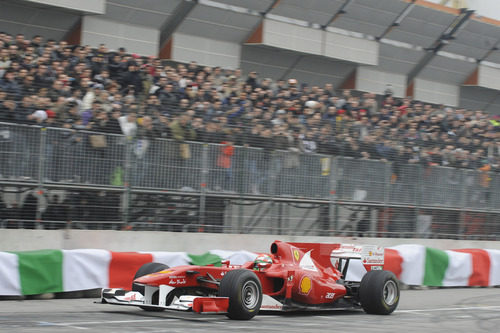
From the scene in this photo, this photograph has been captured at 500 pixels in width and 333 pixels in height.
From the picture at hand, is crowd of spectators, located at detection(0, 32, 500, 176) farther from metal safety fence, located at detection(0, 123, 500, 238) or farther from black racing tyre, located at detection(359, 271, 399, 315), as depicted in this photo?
black racing tyre, located at detection(359, 271, 399, 315)

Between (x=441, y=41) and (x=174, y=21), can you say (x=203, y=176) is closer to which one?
(x=174, y=21)

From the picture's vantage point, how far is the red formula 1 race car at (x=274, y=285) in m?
9.66

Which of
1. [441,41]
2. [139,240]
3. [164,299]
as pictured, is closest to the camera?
[164,299]

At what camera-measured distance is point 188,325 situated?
9.03 meters

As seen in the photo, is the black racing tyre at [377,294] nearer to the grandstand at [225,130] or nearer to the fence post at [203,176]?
the fence post at [203,176]

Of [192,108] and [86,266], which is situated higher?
[192,108]

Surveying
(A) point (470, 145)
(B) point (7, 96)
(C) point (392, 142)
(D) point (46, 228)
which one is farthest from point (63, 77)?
(A) point (470, 145)

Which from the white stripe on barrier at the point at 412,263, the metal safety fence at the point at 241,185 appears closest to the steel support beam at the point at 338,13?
the metal safety fence at the point at 241,185

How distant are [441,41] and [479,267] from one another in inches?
499

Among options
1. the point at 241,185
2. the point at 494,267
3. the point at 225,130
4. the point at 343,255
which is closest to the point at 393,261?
the point at 494,267

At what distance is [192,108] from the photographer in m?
15.1

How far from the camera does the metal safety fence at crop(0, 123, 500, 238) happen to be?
1279 centimetres

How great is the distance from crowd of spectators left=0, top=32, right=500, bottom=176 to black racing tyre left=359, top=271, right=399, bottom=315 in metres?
4.51

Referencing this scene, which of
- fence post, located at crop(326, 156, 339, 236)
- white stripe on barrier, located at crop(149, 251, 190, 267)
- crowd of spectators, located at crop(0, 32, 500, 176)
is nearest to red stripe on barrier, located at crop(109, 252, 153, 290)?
white stripe on barrier, located at crop(149, 251, 190, 267)
